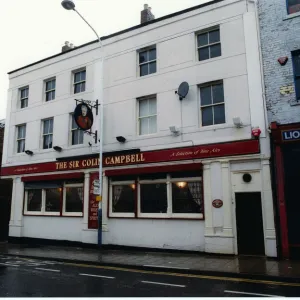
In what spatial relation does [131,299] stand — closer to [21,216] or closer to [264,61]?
[264,61]

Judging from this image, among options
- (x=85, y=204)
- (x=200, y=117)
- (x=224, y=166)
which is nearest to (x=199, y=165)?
(x=224, y=166)

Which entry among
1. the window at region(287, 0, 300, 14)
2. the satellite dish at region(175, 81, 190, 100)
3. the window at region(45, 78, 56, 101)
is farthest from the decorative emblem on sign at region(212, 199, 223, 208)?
the window at region(45, 78, 56, 101)

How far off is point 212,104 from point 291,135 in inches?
145

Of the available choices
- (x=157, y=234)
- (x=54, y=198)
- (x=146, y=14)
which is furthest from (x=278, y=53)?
(x=54, y=198)

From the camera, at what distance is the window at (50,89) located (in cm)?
1947

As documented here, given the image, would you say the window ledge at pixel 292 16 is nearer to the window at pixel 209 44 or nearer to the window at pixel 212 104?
the window at pixel 209 44

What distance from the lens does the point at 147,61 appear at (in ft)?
52.7

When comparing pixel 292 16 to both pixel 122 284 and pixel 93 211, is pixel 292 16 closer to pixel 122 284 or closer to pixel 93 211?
pixel 122 284

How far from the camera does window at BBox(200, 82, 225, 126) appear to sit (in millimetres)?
13680

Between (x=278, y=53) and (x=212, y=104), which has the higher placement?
(x=278, y=53)

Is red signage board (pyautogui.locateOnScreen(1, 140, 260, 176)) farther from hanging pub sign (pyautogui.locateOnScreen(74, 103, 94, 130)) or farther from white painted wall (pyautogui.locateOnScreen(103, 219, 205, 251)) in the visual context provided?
white painted wall (pyautogui.locateOnScreen(103, 219, 205, 251))

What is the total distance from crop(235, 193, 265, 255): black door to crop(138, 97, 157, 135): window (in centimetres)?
533

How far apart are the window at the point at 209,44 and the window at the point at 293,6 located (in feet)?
9.92

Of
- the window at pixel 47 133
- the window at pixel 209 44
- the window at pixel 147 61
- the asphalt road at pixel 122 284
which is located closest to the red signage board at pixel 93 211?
the window at pixel 47 133
